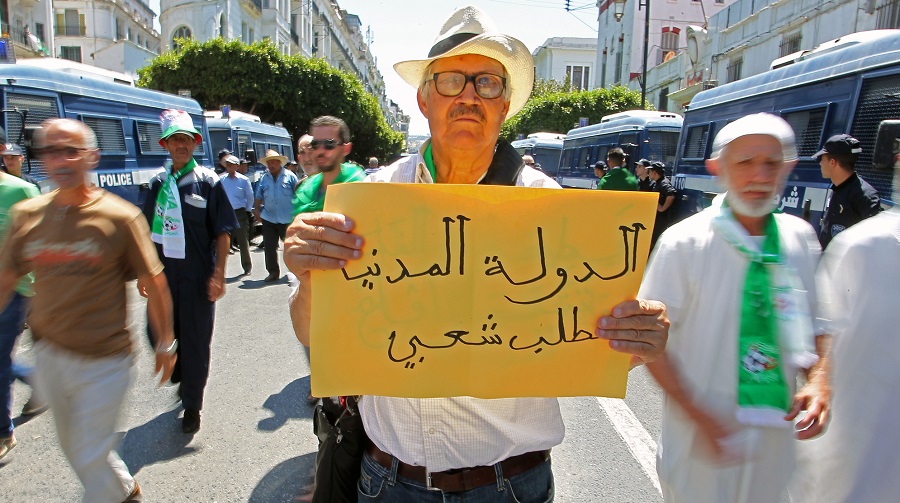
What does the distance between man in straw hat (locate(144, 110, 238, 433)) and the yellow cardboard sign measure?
2.98m

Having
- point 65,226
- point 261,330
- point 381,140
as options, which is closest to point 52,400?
point 65,226

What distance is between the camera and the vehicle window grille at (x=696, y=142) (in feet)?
35.8

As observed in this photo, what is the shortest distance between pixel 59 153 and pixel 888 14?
60.5ft

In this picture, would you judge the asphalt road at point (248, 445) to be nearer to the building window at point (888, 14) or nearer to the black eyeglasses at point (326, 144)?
the black eyeglasses at point (326, 144)

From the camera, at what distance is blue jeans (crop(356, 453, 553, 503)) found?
1557 mm

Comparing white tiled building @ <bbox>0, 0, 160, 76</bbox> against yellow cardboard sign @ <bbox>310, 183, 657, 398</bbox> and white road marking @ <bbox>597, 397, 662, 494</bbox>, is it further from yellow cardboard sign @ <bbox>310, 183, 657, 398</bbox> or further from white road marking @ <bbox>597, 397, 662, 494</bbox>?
yellow cardboard sign @ <bbox>310, 183, 657, 398</bbox>

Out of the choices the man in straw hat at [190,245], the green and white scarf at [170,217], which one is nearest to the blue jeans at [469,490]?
the man in straw hat at [190,245]

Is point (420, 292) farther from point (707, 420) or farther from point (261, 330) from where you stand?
point (261, 330)

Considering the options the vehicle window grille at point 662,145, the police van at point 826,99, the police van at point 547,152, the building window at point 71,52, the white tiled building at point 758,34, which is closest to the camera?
the police van at point 826,99

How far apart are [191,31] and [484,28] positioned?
44.6 metres

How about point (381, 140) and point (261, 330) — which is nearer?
point (261, 330)

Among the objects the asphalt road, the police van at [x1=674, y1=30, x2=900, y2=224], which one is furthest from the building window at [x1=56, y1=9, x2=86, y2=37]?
the asphalt road

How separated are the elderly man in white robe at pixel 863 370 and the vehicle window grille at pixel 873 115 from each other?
4860mm

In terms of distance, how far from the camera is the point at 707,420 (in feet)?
5.38
